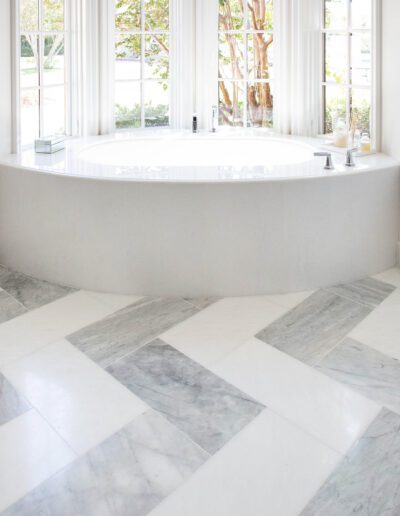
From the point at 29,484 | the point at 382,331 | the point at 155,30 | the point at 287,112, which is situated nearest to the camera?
the point at 29,484

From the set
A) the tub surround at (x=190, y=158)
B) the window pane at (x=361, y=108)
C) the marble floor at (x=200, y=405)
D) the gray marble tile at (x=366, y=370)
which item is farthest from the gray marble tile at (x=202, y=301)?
the window pane at (x=361, y=108)

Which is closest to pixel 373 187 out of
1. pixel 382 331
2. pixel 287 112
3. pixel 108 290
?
pixel 382 331

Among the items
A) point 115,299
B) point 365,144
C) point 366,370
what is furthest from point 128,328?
point 365,144

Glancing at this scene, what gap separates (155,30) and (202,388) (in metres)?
3.28

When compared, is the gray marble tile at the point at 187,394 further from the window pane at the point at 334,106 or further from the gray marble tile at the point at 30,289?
the window pane at the point at 334,106

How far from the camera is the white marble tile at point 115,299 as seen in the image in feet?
8.79

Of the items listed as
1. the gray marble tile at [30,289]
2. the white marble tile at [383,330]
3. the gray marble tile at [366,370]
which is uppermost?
the gray marble tile at [30,289]

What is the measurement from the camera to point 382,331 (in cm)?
240

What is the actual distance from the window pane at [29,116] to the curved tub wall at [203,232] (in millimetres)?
763

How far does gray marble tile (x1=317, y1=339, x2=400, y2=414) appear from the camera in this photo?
1.91m

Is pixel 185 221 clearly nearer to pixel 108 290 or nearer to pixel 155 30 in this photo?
pixel 108 290

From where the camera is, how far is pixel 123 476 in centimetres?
150

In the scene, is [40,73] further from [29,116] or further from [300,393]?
[300,393]

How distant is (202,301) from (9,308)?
3.17 ft
